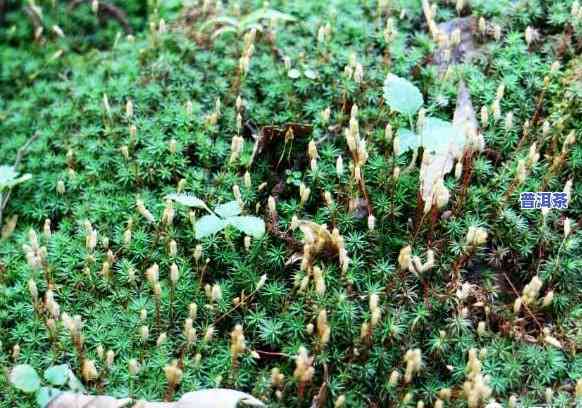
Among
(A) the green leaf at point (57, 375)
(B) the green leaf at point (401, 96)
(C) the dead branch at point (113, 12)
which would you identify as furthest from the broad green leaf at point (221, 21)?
(A) the green leaf at point (57, 375)

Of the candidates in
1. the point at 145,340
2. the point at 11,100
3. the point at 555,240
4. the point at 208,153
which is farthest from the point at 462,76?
the point at 11,100

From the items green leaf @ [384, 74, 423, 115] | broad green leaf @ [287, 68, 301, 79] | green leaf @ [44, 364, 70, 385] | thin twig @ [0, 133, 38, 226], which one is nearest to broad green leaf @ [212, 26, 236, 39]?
broad green leaf @ [287, 68, 301, 79]

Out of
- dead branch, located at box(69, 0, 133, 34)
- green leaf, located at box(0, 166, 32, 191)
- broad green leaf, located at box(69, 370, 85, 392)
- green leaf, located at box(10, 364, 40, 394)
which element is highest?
dead branch, located at box(69, 0, 133, 34)

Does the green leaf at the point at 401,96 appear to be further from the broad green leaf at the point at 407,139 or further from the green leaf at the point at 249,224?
the green leaf at the point at 249,224

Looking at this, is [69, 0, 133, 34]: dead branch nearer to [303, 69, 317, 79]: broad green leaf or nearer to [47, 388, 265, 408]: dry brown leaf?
[303, 69, 317, 79]: broad green leaf

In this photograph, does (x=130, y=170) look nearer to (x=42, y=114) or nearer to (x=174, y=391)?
(x=42, y=114)
